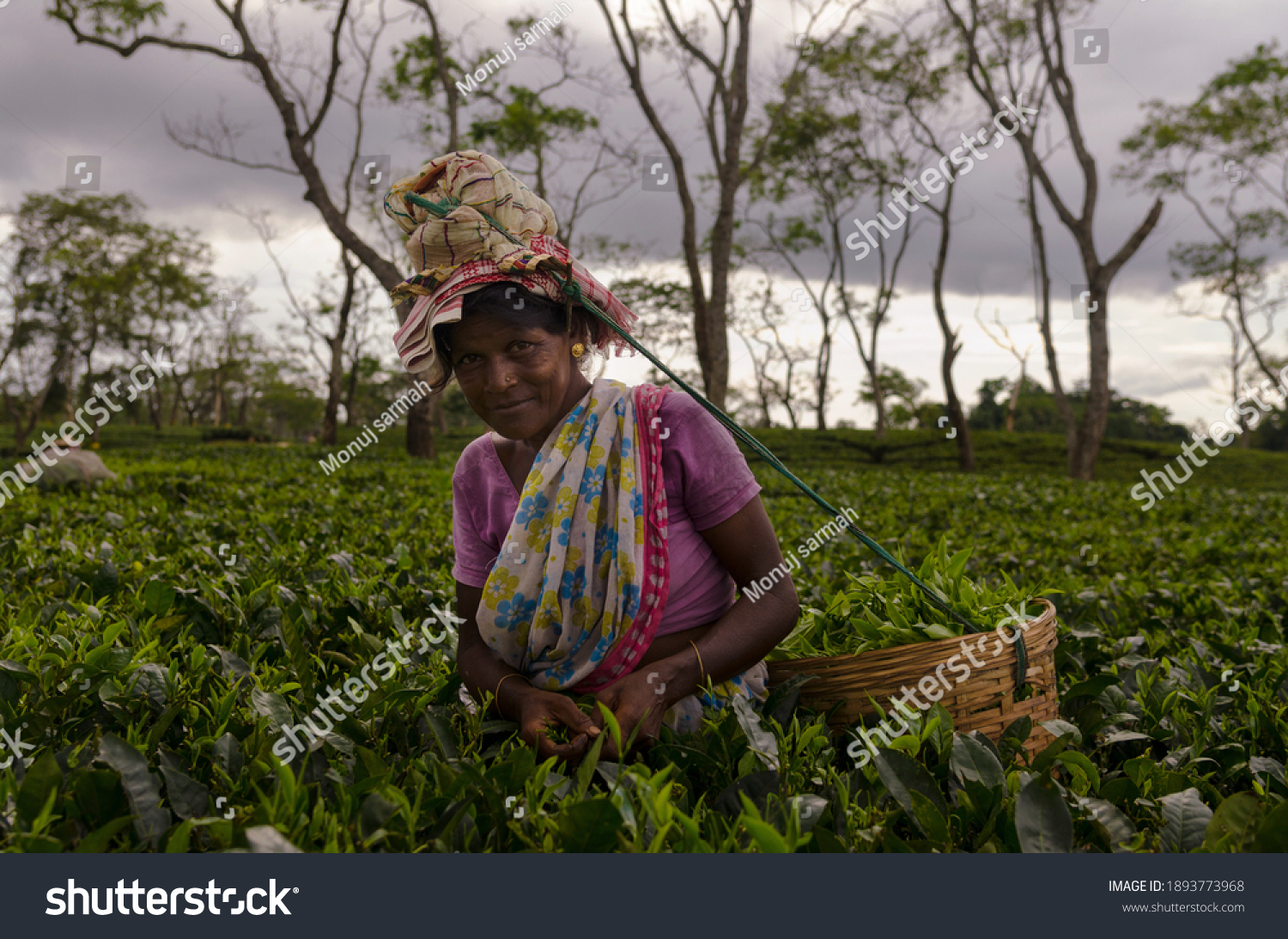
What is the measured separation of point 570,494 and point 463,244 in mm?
613

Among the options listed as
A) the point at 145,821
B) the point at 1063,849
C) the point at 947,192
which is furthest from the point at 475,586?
the point at 947,192

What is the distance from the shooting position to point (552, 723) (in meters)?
1.75

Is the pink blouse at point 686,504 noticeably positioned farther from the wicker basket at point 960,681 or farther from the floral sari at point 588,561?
the wicker basket at point 960,681

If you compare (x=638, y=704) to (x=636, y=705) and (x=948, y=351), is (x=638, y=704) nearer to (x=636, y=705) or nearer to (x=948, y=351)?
(x=636, y=705)

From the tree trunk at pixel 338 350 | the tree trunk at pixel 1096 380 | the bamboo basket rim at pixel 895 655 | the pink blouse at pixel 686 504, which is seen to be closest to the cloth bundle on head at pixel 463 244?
the pink blouse at pixel 686 504

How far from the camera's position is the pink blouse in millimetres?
1910

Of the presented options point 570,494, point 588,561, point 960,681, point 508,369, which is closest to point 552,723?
point 588,561

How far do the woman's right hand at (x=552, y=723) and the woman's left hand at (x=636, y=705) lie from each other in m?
0.05

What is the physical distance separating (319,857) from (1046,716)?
5.51 feet

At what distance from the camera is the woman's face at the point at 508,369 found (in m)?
1.84

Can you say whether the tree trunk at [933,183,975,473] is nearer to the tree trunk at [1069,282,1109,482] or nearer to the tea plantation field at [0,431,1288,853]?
the tree trunk at [1069,282,1109,482]

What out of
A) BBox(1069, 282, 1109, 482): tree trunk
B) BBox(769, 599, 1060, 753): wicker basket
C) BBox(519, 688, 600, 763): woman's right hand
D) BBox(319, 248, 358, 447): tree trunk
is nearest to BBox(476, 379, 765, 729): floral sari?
BBox(519, 688, 600, 763): woman's right hand

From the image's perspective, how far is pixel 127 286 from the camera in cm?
2422

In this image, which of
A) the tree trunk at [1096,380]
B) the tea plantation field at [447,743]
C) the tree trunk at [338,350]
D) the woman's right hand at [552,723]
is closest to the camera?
the tea plantation field at [447,743]
